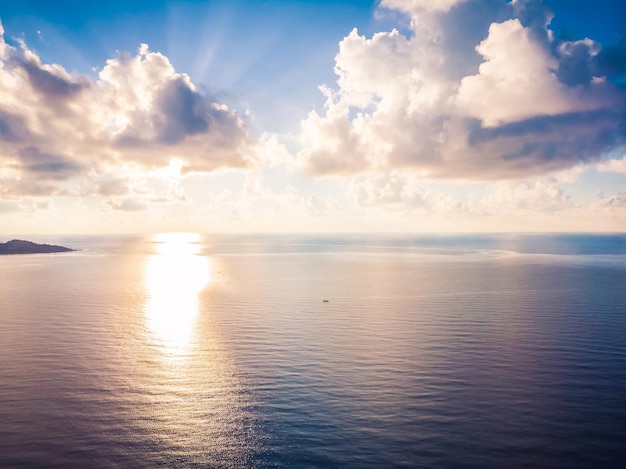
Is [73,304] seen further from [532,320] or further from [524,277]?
[524,277]

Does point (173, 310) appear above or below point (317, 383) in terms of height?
above

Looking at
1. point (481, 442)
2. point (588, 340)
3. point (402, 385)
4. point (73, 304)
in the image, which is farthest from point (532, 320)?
point (73, 304)

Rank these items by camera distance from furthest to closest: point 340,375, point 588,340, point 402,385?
point 588,340, point 340,375, point 402,385

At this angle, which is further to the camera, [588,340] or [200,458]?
[588,340]

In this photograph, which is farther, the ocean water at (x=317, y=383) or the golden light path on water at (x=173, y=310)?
the golden light path on water at (x=173, y=310)

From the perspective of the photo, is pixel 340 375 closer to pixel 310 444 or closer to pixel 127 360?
pixel 310 444

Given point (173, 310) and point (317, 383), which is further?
point (173, 310)

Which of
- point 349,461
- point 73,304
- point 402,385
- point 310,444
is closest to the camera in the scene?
point 349,461

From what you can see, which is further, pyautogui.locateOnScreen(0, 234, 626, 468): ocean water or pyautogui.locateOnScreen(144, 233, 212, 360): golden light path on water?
pyautogui.locateOnScreen(144, 233, 212, 360): golden light path on water
